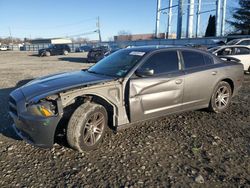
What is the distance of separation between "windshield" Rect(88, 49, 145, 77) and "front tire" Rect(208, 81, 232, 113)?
1972mm

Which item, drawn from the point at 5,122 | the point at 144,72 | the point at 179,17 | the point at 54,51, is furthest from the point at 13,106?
the point at 179,17

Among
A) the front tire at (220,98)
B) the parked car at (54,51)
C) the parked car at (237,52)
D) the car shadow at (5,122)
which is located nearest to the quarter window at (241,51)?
the parked car at (237,52)

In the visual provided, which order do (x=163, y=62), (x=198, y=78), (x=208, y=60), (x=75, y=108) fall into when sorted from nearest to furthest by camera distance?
(x=75, y=108)
(x=163, y=62)
(x=198, y=78)
(x=208, y=60)

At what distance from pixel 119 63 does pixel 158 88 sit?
88 cm

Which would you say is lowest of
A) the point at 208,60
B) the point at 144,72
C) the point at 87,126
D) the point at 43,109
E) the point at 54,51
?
the point at 87,126

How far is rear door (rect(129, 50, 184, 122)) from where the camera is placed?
417cm

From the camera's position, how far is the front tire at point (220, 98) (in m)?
5.41

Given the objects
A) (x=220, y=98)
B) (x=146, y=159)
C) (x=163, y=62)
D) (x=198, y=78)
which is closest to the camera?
(x=146, y=159)

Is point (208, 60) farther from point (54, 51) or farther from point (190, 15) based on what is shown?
point (54, 51)

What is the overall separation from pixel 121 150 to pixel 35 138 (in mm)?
1292

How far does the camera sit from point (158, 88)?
4.41 meters

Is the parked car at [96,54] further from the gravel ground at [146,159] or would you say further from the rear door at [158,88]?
the rear door at [158,88]

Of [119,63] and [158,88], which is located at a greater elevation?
[119,63]

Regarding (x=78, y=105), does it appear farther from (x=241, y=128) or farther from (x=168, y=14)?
(x=168, y=14)
